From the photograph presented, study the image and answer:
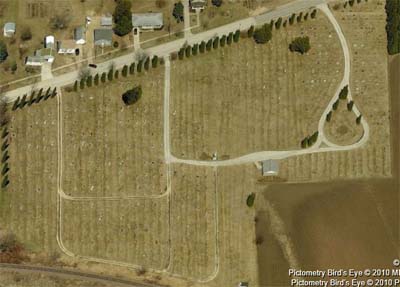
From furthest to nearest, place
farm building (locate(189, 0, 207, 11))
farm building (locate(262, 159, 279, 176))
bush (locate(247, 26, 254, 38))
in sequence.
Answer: farm building (locate(189, 0, 207, 11)), bush (locate(247, 26, 254, 38)), farm building (locate(262, 159, 279, 176))

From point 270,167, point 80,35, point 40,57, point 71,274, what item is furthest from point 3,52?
point 270,167

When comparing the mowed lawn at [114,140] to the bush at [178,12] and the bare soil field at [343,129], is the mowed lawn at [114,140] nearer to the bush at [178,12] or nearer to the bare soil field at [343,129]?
the bush at [178,12]

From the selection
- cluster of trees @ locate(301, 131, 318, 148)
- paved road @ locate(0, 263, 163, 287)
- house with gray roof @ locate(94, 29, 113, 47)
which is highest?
house with gray roof @ locate(94, 29, 113, 47)

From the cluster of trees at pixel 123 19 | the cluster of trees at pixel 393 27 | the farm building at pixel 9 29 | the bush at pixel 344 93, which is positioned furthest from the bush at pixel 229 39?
the farm building at pixel 9 29

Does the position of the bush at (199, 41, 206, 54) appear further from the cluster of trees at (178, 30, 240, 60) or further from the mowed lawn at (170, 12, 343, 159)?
the mowed lawn at (170, 12, 343, 159)

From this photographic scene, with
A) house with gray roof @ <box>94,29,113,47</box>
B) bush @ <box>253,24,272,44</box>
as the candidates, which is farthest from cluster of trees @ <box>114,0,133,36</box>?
bush @ <box>253,24,272,44</box>

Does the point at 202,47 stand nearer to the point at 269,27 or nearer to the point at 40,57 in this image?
the point at 269,27
